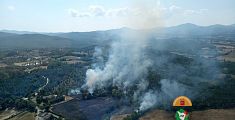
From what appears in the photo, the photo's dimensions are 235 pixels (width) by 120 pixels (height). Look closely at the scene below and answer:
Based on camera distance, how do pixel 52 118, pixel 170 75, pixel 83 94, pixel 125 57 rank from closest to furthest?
1. pixel 52 118
2. pixel 83 94
3. pixel 170 75
4. pixel 125 57

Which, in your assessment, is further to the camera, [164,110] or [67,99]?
[67,99]

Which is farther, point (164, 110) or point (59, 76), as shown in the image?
point (59, 76)

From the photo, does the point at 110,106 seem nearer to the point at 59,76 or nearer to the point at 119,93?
the point at 119,93

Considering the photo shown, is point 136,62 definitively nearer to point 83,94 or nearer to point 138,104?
point 83,94

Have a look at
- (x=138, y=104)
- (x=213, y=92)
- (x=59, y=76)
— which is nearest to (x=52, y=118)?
(x=138, y=104)

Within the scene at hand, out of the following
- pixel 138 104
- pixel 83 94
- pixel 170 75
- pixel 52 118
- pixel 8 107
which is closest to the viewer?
pixel 52 118

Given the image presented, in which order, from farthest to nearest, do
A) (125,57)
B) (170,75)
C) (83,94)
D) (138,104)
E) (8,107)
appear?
(125,57), (170,75), (83,94), (8,107), (138,104)

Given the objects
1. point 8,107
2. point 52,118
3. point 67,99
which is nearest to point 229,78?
point 67,99

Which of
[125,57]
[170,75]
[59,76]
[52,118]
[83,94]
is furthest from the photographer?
[125,57]
